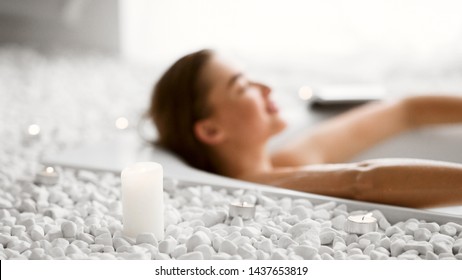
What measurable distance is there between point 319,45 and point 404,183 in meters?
2.16

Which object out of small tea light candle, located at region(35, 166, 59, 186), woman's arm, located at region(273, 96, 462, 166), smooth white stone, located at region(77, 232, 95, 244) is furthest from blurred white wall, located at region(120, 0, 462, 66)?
smooth white stone, located at region(77, 232, 95, 244)

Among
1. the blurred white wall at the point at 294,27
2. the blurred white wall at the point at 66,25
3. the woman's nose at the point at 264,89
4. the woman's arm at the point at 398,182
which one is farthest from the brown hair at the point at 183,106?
the blurred white wall at the point at 66,25

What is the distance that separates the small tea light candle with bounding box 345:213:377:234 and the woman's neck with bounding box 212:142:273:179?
477mm

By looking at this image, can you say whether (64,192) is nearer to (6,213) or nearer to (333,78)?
(6,213)

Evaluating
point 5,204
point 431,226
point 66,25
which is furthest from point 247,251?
point 66,25

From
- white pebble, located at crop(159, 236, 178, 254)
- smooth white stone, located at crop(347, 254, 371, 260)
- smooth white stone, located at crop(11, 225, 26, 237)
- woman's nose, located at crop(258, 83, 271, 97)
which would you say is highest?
woman's nose, located at crop(258, 83, 271, 97)

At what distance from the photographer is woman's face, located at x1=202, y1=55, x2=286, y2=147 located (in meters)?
1.67

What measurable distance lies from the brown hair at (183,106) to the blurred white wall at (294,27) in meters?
1.68

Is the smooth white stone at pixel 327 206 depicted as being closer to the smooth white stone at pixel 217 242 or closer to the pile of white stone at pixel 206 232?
the pile of white stone at pixel 206 232

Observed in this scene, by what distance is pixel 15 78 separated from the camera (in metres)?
2.86

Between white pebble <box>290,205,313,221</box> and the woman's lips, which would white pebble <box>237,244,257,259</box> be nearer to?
white pebble <box>290,205,313,221</box>

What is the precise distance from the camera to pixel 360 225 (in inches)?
47.4

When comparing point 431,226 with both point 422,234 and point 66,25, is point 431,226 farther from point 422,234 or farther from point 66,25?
point 66,25
